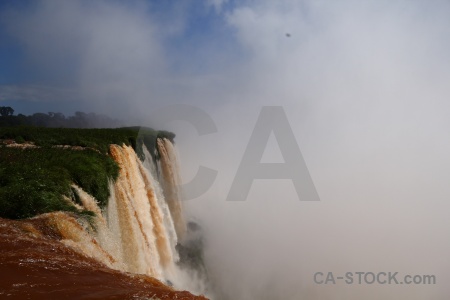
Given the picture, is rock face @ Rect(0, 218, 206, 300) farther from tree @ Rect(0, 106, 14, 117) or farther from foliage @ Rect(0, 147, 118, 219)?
tree @ Rect(0, 106, 14, 117)

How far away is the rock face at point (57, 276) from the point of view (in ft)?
14.3

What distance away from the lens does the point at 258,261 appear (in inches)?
1347

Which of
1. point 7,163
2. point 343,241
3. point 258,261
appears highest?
point 343,241

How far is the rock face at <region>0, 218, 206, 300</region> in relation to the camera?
4371mm

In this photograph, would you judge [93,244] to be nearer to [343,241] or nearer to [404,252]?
[343,241]

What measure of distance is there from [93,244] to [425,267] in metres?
39.6

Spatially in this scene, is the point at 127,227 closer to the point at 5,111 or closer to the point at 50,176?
the point at 50,176

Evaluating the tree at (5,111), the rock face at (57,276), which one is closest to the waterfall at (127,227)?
the rock face at (57,276)

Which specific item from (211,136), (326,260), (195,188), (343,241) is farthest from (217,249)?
(211,136)

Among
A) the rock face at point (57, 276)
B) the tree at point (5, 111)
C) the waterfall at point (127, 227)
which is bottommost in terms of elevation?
the rock face at point (57, 276)

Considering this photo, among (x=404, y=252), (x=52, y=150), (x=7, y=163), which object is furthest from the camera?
(x=404, y=252)

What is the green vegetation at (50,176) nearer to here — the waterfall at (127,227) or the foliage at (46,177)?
the foliage at (46,177)

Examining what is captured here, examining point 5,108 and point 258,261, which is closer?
point 258,261

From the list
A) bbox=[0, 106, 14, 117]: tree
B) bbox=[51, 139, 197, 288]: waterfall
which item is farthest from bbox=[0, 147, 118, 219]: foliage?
bbox=[0, 106, 14, 117]: tree
